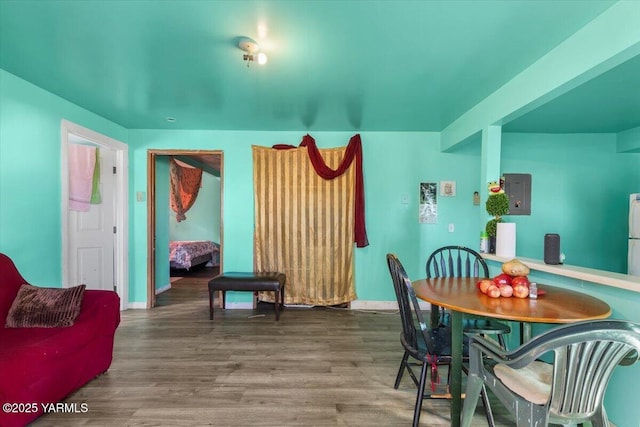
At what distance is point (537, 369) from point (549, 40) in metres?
1.92

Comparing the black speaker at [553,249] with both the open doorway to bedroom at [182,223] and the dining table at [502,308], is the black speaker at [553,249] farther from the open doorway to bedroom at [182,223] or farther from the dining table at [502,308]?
the open doorway to bedroom at [182,223]

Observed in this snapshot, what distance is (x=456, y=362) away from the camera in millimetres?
1548

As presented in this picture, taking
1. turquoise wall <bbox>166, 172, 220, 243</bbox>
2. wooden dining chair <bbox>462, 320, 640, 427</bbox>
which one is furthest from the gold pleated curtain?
turquoise wall <bbox>166, 172, 220, 243</bbox>

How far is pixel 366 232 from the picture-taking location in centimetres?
387

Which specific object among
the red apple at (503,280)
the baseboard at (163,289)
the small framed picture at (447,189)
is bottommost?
the baseboard at (163,289)

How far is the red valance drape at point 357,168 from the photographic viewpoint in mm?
3766

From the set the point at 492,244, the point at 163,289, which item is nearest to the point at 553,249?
the point at 492,244

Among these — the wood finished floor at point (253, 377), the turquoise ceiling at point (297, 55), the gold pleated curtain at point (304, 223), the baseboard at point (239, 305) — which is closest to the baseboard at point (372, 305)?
Answer: the gold pleated curtain at point (304, 223)

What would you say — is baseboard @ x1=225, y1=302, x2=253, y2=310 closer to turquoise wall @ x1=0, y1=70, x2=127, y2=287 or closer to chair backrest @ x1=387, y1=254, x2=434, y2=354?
turquoise wall @ x1=0, y1=70, x2=127, y2=287

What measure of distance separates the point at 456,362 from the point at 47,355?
2.34m

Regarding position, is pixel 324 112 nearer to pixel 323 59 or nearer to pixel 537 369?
pixel 323 59

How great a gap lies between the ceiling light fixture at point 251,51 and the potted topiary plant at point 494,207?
7.08ft

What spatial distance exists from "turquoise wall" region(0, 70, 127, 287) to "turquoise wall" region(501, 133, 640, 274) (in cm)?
524

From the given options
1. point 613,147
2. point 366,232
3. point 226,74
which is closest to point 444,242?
point 366,232
